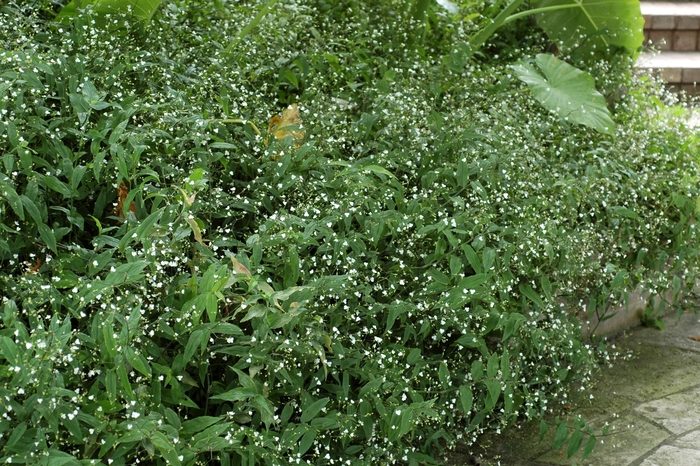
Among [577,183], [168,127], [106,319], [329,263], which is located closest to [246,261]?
[329,263]

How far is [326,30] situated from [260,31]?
0.50 meters

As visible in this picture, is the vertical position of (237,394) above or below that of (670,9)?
below

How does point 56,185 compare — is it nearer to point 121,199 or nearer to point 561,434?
point 121,199

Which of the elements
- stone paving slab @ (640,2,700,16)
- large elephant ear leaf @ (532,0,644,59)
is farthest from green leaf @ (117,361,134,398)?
stone paving slab @ (640,2,700,16)

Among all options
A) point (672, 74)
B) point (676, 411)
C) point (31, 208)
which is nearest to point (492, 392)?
point (676, 411)

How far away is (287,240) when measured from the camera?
2.53m

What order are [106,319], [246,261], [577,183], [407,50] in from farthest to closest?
[407,50], [577,183], [246,261], [106,319]

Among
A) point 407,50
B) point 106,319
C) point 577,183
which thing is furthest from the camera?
point 407,50

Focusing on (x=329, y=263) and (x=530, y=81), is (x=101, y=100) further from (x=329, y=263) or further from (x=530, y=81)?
(x=530, y=81)

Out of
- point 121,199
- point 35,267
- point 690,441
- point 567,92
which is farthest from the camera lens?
point 567,92

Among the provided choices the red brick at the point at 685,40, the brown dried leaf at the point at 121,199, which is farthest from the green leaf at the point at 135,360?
the red brick at the point at 685,40

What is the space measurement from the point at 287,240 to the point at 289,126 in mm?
719

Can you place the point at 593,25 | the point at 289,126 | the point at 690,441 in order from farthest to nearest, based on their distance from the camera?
the point at 593,25, the point at 289,126, the point at 690,441

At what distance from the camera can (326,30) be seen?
174 inches
